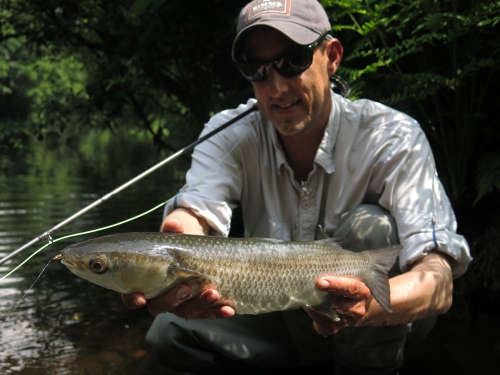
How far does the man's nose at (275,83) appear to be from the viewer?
9.97ft

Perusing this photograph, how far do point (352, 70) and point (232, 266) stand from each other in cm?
241

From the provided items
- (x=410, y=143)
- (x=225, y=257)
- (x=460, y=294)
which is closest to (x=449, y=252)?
(x=410, y=143)

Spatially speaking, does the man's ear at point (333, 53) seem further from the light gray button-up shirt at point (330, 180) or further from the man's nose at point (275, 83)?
the man's nose at point (275, 83)

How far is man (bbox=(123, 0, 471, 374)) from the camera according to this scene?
9.30 ft

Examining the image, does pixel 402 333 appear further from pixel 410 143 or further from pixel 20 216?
pixel 20 216

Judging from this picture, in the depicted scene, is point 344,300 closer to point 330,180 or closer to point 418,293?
point 418,293

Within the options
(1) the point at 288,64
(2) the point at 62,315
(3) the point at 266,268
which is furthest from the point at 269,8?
(2) the point at 62,315

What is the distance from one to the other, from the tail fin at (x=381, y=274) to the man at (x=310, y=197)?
0.08m

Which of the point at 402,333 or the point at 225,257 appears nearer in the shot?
the point at 225,257

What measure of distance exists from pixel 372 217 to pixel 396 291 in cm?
51

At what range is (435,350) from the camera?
155 inches

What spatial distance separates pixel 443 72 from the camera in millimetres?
4449

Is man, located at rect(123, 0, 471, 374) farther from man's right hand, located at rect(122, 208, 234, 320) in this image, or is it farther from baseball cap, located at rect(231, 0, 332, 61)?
man's right hand, located at rect(122, 208, 234, 320)

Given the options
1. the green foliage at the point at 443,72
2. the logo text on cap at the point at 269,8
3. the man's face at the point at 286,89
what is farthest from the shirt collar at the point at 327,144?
the green foliage at the point at 443,72
